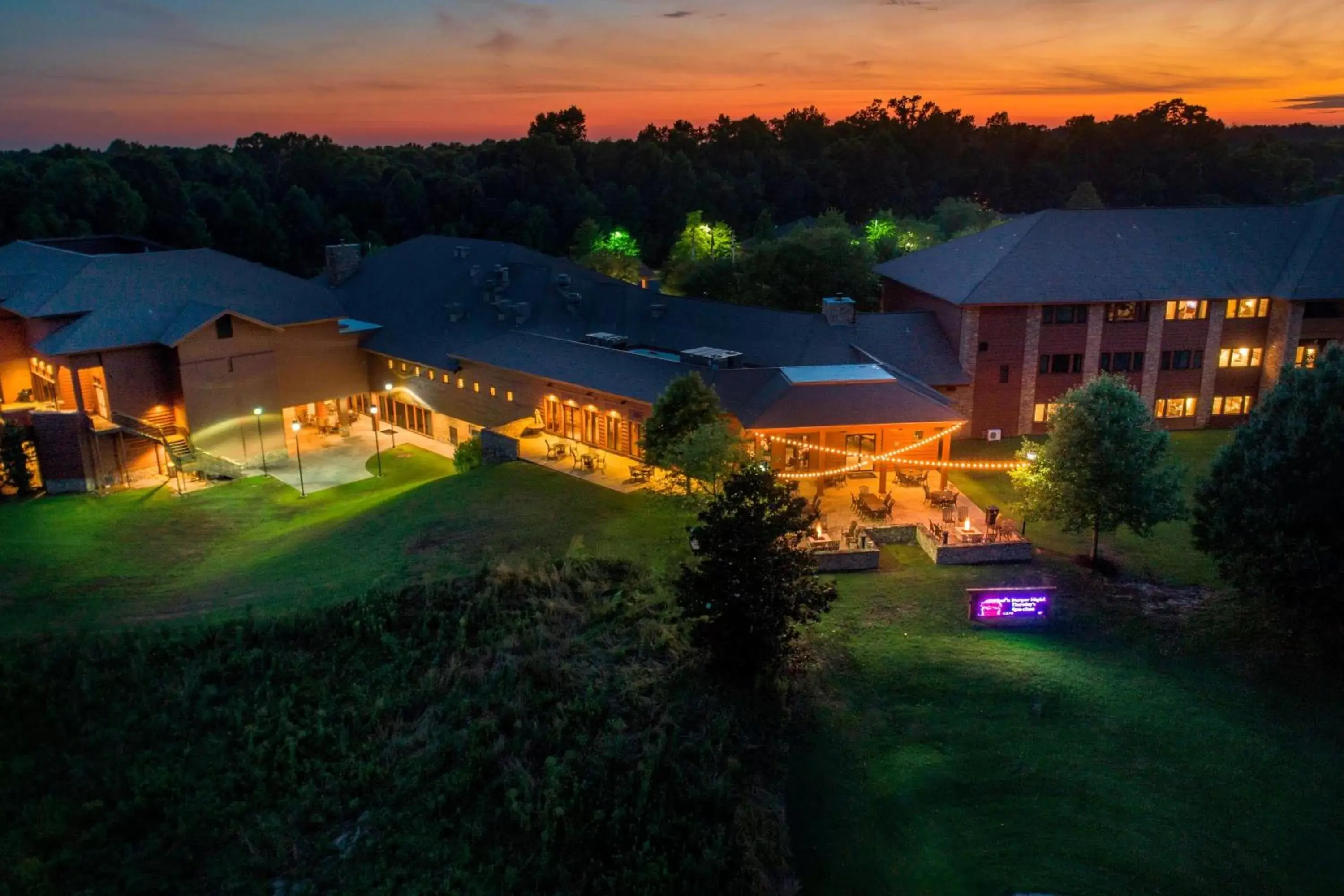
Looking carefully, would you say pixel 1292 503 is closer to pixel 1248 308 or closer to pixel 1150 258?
pixel 1150 258

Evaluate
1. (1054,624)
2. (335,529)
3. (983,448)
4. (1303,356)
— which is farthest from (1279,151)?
(335,529)

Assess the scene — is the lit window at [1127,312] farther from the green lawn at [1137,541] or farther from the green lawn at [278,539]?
the green lawn at [278,539]

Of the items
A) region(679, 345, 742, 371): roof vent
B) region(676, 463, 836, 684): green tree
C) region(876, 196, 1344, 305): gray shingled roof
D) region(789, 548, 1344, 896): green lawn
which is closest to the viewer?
region(789, 548, 1344, 896): green lawn

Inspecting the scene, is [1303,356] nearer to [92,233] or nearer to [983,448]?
[983,448]

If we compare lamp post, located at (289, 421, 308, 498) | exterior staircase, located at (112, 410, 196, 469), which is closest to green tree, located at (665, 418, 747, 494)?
lamp post, located at (289, 421, 308, 498)

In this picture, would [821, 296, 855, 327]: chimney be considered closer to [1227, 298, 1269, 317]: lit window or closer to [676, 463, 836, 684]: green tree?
[1227, 298, 1269, 317]: lit window

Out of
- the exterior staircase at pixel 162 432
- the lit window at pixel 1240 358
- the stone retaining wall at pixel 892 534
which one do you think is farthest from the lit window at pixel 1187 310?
the exterior staircase at pixel 162 432
